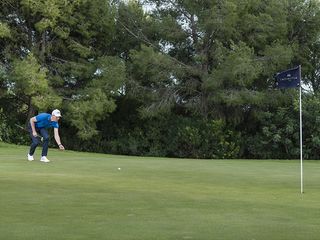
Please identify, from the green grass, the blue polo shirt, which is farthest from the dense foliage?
the green grass

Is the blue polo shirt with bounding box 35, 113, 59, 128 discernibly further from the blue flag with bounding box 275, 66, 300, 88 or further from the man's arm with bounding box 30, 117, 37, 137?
the blue flag with bounding box 275, 66, 300, 88

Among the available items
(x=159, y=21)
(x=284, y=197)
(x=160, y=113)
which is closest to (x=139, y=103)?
(x=160, y=113)

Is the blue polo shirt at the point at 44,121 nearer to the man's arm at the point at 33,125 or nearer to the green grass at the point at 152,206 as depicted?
the man's arm at the point at 33,125

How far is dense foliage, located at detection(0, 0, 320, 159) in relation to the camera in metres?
38.8

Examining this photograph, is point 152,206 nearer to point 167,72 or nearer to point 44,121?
point 44,121

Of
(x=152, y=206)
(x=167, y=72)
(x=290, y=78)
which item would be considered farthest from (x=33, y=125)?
(x=167, y=72)

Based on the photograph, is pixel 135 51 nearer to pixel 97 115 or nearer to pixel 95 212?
pixel 97 115

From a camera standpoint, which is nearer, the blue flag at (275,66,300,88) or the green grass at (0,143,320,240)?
the green grass at (0,143,320,240)

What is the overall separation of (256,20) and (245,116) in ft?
23.0

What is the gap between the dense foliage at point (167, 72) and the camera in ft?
127

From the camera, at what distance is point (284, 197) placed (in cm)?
1302

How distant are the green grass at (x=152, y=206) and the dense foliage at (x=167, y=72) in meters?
21.5

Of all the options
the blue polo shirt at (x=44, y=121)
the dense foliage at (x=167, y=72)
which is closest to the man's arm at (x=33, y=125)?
the blue polo shirt at (x=44, y=121)

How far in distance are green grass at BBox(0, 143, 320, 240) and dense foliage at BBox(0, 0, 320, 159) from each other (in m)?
21.5
